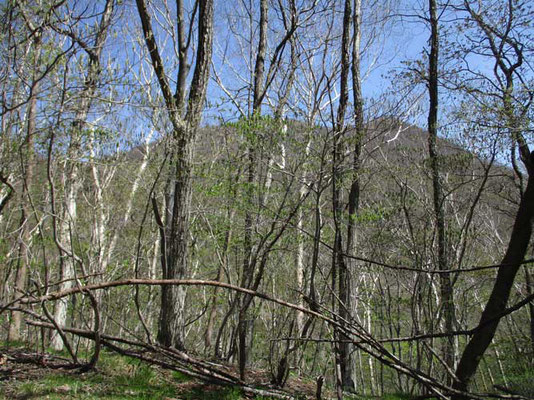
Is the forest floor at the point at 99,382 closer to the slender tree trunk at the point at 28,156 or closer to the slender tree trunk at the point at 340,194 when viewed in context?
the slender tree trunk at the point at 28,156

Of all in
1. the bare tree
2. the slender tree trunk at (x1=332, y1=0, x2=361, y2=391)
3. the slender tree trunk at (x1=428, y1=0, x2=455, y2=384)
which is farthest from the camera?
the slender tree trunk at (x1=428, y1=0, x2=455, y2=384)

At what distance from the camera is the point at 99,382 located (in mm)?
3895

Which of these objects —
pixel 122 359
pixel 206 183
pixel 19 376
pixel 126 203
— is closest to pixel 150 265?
pixel 126 203

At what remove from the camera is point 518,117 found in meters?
8.41

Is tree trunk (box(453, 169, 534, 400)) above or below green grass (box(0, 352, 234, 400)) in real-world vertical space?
above

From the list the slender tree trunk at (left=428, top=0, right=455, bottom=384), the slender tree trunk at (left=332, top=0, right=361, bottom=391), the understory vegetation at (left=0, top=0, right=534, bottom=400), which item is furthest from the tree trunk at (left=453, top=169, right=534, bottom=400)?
the slender tree trunk at (left=428, top=0, right=455, bottom=384)

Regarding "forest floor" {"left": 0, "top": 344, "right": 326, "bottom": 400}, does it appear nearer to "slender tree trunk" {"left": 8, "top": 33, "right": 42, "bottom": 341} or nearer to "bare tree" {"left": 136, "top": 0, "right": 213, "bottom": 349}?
"slender tree trunk" {"left": 8, "top": 33, "right": 42, "bottom": 341}

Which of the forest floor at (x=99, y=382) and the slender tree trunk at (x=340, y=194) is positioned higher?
the slender tree trunk at (x=340, y=194)

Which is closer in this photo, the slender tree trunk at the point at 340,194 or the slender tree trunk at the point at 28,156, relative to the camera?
the slender tree trunk at the point at 28,156

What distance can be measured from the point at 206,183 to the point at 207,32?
2851 millimetres

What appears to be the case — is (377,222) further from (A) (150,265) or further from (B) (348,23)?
(A) (150,265)

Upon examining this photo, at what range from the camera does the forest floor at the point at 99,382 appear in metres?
3.46

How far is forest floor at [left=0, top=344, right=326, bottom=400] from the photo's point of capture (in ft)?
11.3

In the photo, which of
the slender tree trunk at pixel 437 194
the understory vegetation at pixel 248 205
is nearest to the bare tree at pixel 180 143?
the understory vegetation at pixel 248 205
